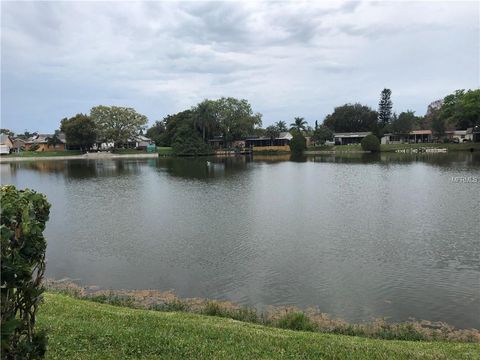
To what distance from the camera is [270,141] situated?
118250 millimetres

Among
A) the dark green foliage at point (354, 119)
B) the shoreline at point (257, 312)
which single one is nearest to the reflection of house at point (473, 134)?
the dark green foliage at point (354, 119)

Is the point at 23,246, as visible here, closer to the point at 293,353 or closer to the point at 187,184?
the point at 293,353

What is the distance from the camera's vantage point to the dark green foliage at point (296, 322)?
1019 centimetres

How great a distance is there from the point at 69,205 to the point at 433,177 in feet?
113

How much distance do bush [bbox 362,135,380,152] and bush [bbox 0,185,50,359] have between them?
4002 inches

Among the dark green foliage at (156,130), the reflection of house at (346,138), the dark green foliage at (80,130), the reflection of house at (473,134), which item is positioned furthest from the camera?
the dark green foliage at (156,130)

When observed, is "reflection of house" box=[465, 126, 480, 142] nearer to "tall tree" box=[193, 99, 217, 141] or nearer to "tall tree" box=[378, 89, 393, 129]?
"tall tree" box=[378, 89, 393, 129]

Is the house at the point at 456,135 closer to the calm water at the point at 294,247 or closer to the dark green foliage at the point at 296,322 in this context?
the calm water at the point at 294,247

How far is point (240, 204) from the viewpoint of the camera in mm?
29828

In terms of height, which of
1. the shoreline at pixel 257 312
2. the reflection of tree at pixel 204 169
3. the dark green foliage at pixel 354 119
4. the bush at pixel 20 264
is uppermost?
the dark green foliage at pixel 354 119

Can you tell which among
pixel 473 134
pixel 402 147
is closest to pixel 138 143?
pixel 402 147

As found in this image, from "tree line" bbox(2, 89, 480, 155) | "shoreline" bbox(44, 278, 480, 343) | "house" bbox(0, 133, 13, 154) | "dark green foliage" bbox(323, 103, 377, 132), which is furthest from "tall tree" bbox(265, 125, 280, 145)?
"shoreline" bbox(44, 278, 480, 343)

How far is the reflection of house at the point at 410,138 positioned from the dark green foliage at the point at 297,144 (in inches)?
998

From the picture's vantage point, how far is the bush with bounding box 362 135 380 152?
99938 millimetres
